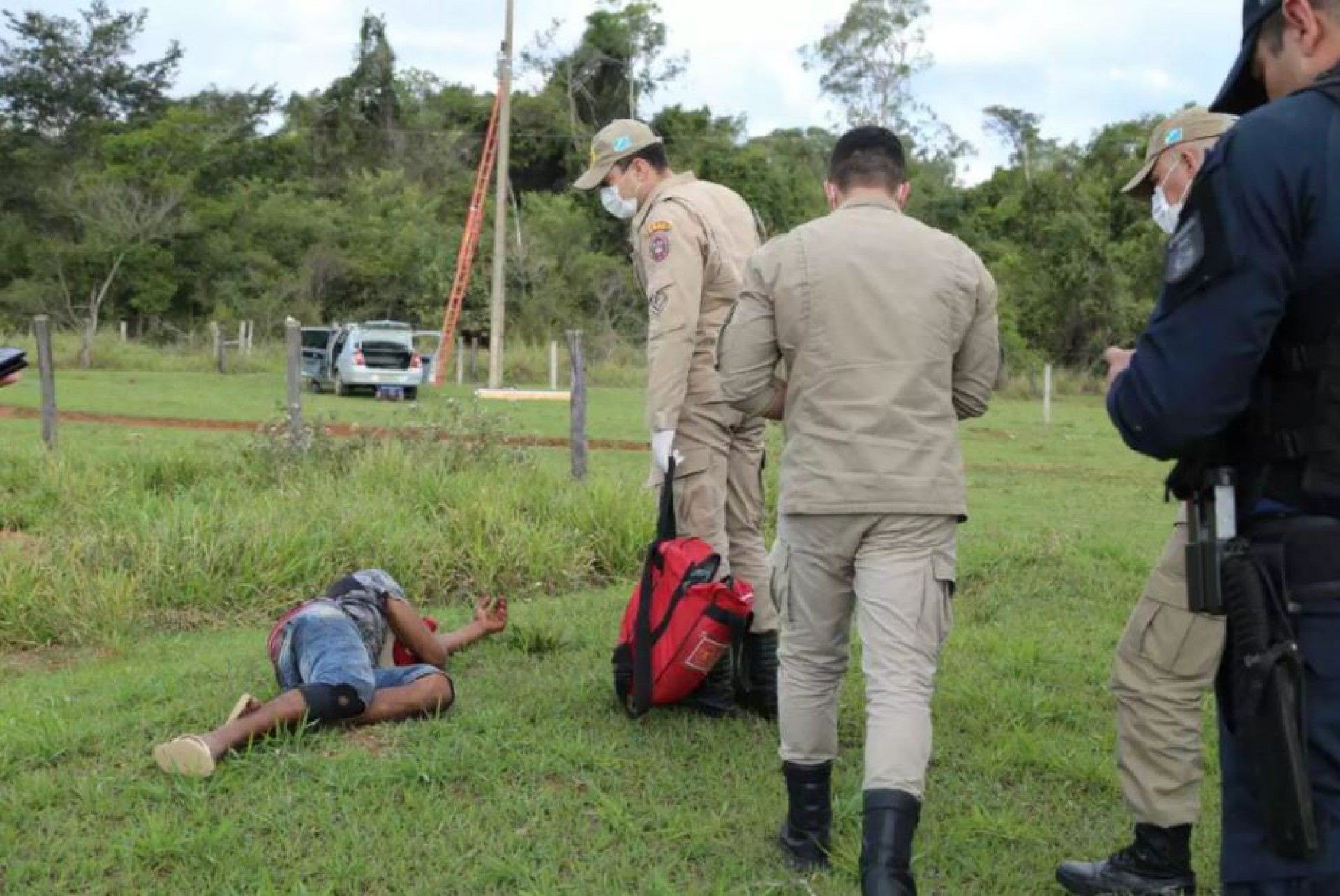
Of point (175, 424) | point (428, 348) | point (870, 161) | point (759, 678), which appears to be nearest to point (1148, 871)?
point (759, 678)

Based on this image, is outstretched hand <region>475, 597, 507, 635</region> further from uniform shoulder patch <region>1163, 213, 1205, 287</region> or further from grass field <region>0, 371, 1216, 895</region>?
uniform shoulder patch <region>1163, 213, 1205, 287</region>

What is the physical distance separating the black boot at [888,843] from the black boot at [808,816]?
331 millimetres

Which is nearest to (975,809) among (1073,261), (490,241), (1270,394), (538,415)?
(1270,394)

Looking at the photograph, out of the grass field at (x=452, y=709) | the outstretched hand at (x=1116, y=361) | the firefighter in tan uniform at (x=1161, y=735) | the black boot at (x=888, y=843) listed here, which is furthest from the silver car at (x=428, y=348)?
the outstretched hand at (x=1116, y=361)

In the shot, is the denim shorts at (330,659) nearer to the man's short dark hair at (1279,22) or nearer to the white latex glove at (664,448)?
the white latex glove at (664,448)

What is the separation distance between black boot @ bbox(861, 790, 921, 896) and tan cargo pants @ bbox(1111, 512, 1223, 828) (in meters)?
0.63

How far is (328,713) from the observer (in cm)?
453

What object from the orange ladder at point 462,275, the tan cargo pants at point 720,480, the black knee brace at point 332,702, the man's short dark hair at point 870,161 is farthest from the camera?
the orange ladder at point 462,275

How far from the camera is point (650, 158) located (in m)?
5.14

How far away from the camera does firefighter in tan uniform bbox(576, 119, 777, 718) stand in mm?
4898

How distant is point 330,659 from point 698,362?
1.61 m

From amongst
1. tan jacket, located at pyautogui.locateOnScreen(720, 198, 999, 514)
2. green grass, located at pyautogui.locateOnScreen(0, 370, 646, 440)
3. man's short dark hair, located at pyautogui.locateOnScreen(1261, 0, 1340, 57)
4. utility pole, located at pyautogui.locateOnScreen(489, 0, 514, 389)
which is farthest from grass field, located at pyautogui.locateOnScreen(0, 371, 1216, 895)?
utility pole, located at pyautogui.locateOnScreen(489, 0, 514, 389)

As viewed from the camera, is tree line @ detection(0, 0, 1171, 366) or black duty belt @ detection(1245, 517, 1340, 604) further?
tree line @ detection(0, 0, 1171, 366)

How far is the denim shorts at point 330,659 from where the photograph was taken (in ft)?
15.2
